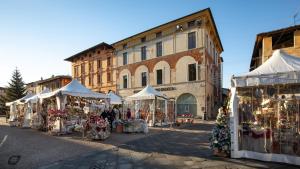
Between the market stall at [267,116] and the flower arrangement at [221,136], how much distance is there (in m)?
0.20

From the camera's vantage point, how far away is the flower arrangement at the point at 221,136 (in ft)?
21.5

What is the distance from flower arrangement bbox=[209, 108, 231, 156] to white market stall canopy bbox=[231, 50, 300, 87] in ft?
4.00

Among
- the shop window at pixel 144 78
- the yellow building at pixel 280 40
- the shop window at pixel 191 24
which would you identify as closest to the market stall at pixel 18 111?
the shop window at pixel 144 78

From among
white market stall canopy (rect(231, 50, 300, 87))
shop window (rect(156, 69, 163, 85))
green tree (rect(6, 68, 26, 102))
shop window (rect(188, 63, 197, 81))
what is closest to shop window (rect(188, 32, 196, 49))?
shop window (rect(188, 63, 197, 81))

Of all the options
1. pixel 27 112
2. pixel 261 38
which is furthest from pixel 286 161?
pixel 27 112

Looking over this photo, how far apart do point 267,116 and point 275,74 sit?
143 cm

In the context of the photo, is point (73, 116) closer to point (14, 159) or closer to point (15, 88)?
point (14, 159)

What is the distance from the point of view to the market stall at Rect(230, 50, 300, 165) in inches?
236

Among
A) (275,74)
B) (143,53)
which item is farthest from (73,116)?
(143,53)

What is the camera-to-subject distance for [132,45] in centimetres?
2917

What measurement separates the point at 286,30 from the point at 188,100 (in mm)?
11622

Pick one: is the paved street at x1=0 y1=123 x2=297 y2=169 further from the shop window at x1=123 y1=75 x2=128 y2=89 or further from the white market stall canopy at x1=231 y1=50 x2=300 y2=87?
the shop window at x1=123 y1=75 x2=128 y2=89

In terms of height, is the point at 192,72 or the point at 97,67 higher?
the point at 97,67

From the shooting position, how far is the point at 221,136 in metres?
6.67
